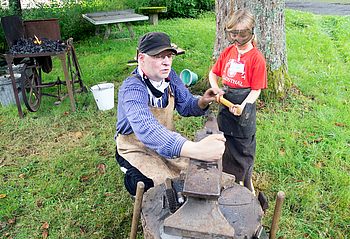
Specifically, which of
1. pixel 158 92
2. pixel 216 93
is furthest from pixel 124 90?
pixel 216 93

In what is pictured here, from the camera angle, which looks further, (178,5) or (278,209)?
(178,5)

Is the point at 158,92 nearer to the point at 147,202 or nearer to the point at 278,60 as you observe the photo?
the point at 147,202

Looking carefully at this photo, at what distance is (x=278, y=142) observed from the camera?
12.8 feet

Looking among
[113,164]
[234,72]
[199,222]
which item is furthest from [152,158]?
[113,164]

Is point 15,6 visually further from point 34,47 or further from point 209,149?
point 209,149

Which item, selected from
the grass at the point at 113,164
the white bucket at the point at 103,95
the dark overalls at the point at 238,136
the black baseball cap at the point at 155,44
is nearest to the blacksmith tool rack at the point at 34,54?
the grass at the point at 113,164

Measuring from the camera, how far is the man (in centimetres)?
168

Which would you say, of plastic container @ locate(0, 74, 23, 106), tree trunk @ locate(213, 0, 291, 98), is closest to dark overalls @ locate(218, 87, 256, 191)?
tree trunk @ locate(213, 0, 291, 98)

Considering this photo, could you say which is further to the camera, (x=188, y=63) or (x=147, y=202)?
(x=188, y=63)

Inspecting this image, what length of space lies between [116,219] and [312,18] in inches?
357

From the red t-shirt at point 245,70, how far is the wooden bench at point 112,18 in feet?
19.2

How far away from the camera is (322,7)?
42.1 feet

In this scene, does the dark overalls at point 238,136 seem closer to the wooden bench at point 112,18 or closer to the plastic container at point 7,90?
the plastic container at point 7,90

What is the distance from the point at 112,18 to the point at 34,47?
12.6ft
